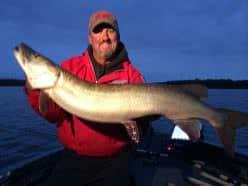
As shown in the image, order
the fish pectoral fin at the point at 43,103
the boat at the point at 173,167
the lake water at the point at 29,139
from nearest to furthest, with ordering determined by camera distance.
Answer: the fish pectoral fin at the point at 43,103 → the boat at the point at 173,167 → the lake water at the point at 29,139

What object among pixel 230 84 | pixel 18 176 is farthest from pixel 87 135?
pixel 230 84

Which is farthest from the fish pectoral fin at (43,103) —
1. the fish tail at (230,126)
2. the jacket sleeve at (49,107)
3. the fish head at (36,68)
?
the fish tail at (230,126)

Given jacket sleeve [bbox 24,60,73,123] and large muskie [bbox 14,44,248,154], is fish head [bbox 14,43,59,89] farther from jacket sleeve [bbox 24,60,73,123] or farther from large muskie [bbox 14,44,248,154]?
jacket sleeve [bbox 24,60,73,123]

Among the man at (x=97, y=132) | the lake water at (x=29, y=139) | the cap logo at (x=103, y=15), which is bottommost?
the lake water at (x=29, y=139)

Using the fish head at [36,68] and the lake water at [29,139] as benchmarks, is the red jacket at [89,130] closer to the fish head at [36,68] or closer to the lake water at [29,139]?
the fish head at [36,68]

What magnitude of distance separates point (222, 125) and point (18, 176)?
192 inches

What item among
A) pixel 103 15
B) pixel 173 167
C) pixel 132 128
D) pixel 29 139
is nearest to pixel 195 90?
pixel 132 128

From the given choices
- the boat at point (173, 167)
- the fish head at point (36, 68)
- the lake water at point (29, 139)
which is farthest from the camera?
the lake water at point (29, 139)

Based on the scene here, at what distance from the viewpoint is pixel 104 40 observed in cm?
593

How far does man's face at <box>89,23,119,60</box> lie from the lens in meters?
Answer: 5.93

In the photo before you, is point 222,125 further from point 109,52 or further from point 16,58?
point 16,58

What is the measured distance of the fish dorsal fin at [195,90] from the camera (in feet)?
17.1

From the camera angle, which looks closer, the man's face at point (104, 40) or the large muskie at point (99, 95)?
the large muskie at point (99, 95)

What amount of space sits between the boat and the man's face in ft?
10.7
